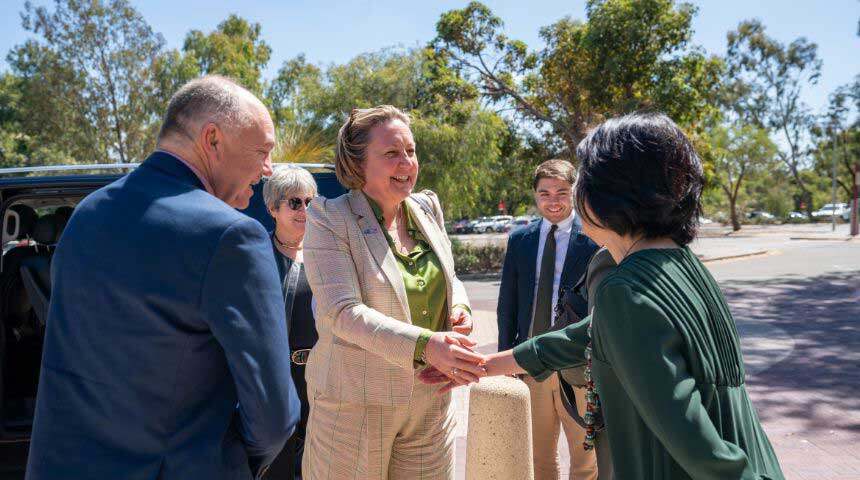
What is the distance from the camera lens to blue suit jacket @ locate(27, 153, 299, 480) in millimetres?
1484

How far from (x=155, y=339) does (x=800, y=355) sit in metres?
9.04

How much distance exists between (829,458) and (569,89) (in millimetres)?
15420

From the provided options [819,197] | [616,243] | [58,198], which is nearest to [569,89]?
[58,198]

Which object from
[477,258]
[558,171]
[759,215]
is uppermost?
[558,171]

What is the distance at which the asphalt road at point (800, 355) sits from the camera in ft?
17.3

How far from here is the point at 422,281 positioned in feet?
8.76

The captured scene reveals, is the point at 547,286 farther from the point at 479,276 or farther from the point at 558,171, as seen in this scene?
the point at 479,276

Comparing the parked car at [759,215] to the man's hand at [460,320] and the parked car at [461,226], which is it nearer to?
the parked car at [461,226]

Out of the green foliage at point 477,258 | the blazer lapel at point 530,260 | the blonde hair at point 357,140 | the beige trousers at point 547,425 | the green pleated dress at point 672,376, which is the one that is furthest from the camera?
the green foliage at point 477,258

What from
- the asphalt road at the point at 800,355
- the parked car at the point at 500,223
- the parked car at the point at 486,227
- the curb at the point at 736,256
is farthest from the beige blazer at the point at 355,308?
the parked car at the point at 486,227

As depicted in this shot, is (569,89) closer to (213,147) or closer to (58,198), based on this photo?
(58,198)

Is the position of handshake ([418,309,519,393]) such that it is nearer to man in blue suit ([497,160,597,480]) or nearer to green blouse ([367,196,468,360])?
green blouse ([367,196,468,360])

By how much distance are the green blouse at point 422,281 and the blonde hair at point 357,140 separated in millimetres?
116

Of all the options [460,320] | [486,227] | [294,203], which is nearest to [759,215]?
[486,227]
